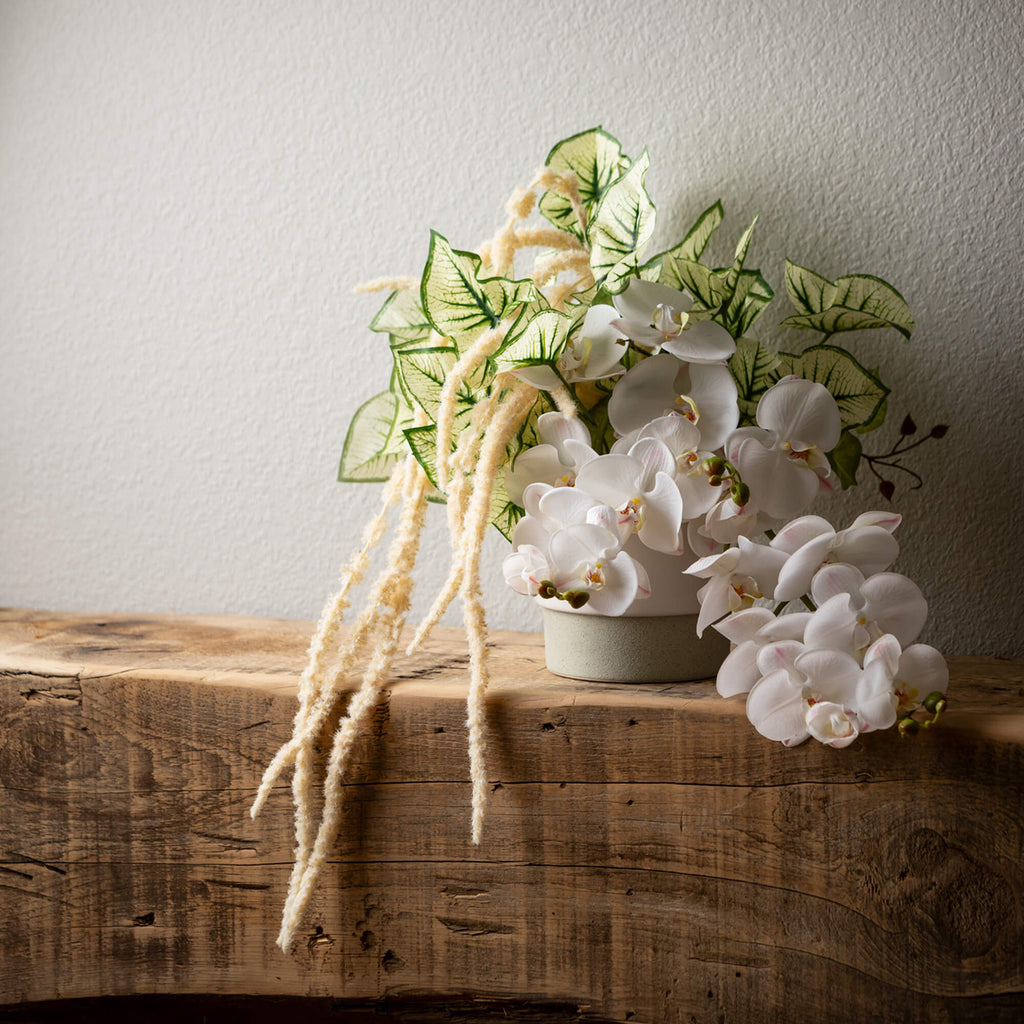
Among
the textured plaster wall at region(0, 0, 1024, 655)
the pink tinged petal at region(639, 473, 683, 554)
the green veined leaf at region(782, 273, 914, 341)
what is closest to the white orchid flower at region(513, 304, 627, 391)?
the pink tinged petal at region(639, 473, 683, 554)

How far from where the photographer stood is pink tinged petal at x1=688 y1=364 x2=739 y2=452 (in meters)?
0.64

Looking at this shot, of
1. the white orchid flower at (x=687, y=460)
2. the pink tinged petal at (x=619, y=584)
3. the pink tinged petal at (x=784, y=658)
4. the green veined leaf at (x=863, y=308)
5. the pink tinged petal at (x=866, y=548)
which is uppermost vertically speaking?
the green veined leaf at (x=863, y=308)

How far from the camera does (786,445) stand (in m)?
0.63

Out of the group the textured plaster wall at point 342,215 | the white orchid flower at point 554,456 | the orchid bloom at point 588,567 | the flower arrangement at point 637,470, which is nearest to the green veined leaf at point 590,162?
the flower arrangement at point 637,470

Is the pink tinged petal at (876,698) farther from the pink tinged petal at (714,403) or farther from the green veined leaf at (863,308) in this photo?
the green veined leaf at (863,308)

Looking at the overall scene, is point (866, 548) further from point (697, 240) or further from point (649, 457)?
point (697, 240)

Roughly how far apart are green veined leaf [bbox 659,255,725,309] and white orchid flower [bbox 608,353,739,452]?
6 centimetres

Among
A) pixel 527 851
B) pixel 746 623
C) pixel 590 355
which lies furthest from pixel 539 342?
pixel 527 851

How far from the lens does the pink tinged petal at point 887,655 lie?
55cm

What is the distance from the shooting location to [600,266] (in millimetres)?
714

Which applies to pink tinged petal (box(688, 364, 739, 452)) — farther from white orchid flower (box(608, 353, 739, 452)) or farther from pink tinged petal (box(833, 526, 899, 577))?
pink tinged petal (box(833, 526, 899, 577))

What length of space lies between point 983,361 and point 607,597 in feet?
1.60

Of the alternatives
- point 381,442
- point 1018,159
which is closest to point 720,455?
point 381,442

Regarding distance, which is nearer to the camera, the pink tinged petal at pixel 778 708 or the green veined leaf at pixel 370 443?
the pink tinged petal at pixel 778 708
